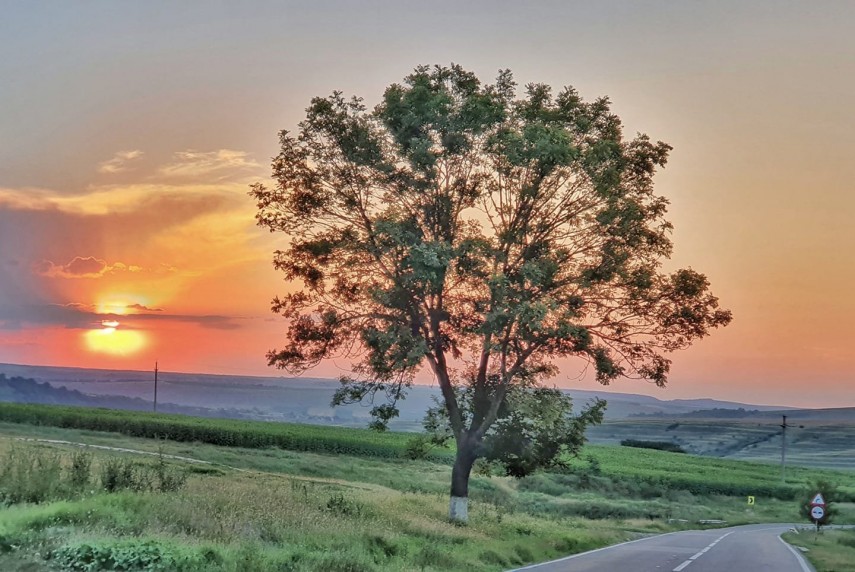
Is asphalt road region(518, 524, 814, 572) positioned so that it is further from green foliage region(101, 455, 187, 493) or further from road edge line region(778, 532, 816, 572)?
green foliage region(101, 455, 187, 493)

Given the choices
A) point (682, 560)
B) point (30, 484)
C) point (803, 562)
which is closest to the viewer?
point (30, 484)

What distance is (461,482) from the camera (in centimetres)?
3003

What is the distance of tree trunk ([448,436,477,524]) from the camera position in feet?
96.8

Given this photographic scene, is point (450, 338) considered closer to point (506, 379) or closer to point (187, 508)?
point (506, 379)

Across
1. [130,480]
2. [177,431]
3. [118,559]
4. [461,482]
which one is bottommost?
[177,431]

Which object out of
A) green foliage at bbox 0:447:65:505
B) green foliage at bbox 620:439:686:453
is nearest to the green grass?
green foliage at bbox 0:447:65:505

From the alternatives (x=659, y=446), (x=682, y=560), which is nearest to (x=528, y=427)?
(x=682, y=560)

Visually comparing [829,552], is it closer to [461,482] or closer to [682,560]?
[682,560]

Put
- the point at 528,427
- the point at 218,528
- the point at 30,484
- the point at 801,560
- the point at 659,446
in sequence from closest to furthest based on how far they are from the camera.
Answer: the point at 218,528
the point at 30,484
the point at 801,560
the point at 528,427
the point at 659,446

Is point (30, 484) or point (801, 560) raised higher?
point (30, 484)

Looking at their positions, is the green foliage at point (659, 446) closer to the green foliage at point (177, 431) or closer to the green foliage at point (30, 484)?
the green foliage at point (177, 431)

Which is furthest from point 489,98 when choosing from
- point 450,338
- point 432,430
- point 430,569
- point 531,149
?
point 430,569

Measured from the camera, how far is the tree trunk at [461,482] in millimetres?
29500

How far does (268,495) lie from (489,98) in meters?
14.1
